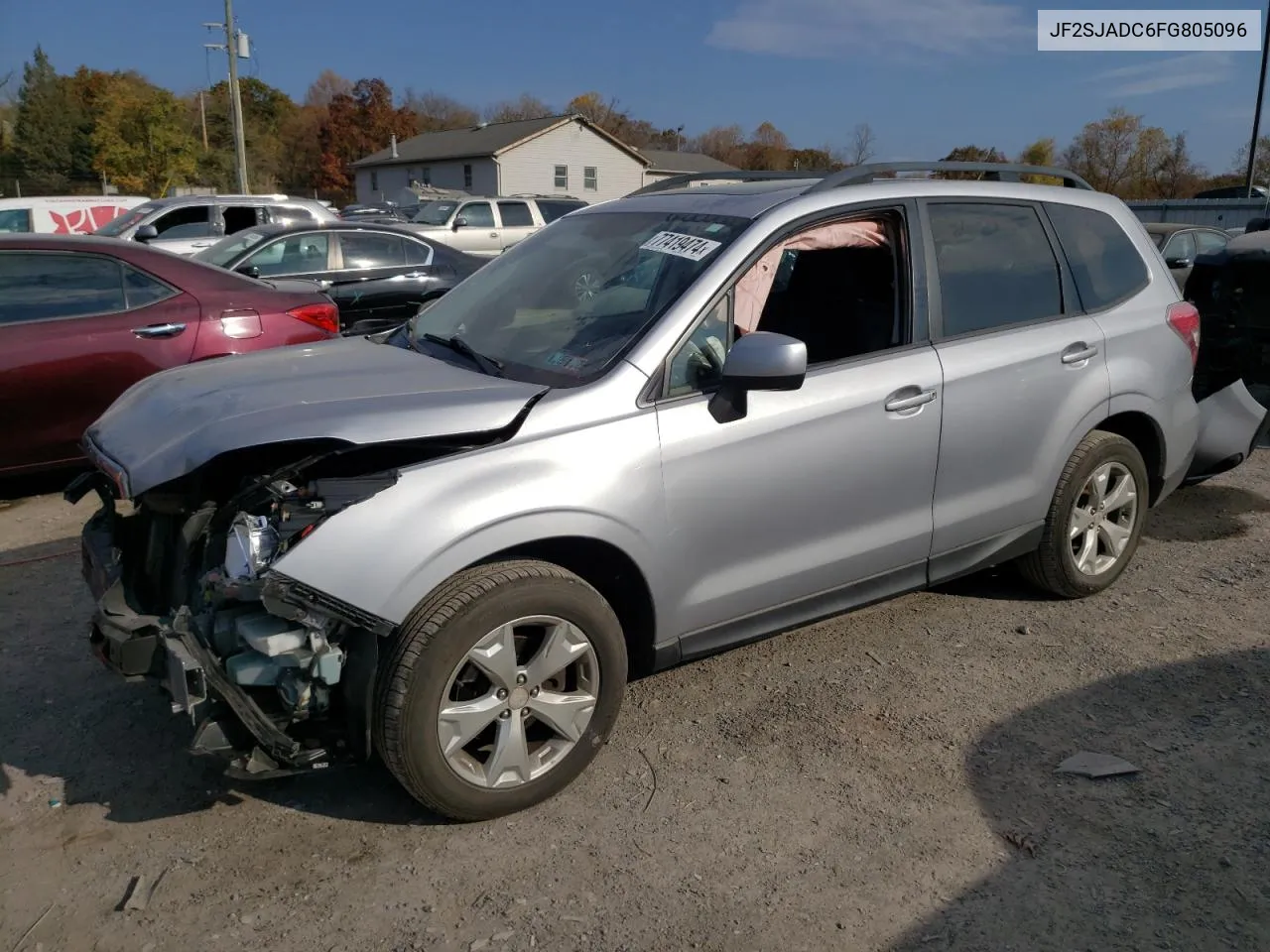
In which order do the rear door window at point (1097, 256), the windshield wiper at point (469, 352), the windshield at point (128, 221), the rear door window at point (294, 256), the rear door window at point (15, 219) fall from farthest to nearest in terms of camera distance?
1. the rear door window at point (15, 219)
2. the windshield at point (128, 221)
3. the rear door window at point (294, 256)
4. the rear door window at point (1097, 256)
5. the windshield wiper at point (469, 352)

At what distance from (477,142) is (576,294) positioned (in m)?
52.6

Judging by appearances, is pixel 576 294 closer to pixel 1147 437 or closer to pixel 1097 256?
pixel 1097 256

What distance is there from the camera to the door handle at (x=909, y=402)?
12.3ft

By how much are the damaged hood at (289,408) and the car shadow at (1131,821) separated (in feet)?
6.25

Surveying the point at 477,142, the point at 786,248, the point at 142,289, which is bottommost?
the point at 142,289

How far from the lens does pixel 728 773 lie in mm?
3393

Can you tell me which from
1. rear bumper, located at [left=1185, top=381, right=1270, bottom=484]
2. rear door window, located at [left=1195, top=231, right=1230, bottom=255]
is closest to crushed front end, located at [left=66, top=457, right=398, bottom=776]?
rear bumper, located at [left=1185, top=381, right=1270, bottom=484]

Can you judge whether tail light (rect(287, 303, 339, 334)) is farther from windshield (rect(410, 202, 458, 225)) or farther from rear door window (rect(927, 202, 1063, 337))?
windshield (rect(410, 202, 458, 225))

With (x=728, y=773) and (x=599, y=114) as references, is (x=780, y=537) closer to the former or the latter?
(x=728, y=773)

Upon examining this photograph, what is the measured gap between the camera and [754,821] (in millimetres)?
3137

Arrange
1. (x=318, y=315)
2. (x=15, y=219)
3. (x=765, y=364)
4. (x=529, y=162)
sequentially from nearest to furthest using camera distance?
(x=765, y=364), (x=318, y=315), (x=15, y=219), (x=529, y=162)

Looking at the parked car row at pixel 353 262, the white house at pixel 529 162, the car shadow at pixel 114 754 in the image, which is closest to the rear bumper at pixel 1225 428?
the car shadow at pixel 114 754

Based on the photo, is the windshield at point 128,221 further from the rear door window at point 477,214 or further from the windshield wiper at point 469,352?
the windshield wiper at point 469,352

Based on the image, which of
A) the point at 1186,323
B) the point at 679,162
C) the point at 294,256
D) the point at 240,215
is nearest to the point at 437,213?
the point at 240,215
